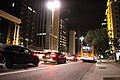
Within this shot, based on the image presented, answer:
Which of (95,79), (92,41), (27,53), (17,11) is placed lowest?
(95,79)

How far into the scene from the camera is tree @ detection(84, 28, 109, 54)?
52438 mm

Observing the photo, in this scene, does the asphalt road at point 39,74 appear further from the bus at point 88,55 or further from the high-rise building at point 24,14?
Answer: the high-rise building at point 24,14

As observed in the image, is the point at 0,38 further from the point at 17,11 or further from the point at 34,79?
the point at 34,79

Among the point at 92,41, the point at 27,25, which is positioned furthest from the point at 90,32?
the point at 27,25

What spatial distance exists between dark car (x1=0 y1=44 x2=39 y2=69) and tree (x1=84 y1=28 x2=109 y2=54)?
3949 cm

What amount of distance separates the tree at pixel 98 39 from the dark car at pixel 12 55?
39487 mm

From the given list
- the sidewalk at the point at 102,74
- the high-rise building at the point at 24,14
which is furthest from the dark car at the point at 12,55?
the high-rise building at the point at 24,14

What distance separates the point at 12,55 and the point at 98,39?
41.8 m

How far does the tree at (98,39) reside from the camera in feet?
172

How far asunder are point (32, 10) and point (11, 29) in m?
32.5

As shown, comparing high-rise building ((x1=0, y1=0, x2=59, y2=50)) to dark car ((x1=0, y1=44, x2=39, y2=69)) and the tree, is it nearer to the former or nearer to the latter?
the tree

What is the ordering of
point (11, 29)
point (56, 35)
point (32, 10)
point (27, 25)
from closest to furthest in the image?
point (11, 29)
point (27, 25)
point (32, 10)
point (56, 35)

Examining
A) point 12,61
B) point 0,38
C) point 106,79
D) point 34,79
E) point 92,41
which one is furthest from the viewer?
point 0,38

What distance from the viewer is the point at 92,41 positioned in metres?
53.4
